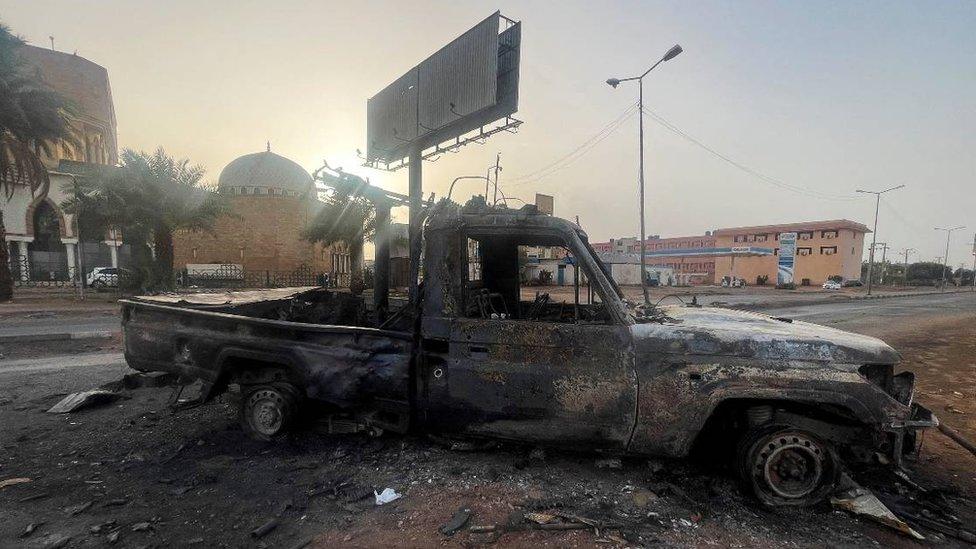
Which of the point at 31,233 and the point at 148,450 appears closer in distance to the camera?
the point at 148,450

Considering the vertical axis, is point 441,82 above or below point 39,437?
above

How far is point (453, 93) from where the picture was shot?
1909 cm

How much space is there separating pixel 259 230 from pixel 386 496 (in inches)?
1729

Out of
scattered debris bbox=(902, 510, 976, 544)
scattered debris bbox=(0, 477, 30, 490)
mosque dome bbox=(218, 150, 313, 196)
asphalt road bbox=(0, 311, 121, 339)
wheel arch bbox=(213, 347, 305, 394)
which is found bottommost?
asphalt road bbox=(0, 311, 121, 339)

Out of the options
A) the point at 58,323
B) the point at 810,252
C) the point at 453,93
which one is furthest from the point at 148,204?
the point at 810,252

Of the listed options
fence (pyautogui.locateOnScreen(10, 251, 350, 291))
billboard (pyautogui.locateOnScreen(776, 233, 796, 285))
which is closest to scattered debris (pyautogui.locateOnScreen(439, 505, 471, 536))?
fence (pyautogui.locateOnScreen(10, 251, 350, 291))

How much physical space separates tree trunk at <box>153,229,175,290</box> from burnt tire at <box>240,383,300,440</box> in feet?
65.0

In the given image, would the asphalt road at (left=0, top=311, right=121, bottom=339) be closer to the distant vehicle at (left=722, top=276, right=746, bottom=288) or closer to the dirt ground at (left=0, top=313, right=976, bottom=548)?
the dirt ground at (left=0, top=313, right=976, bottom=548)

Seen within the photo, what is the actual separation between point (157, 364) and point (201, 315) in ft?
2.52

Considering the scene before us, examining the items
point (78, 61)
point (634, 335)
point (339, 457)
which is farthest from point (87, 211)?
point (78, 61)

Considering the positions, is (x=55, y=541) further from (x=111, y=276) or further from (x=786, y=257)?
(x=786, y=257)

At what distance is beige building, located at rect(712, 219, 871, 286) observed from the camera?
58.2 metres

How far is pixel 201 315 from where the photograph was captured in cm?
376

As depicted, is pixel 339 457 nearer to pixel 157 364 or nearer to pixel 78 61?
pixel 157 364
